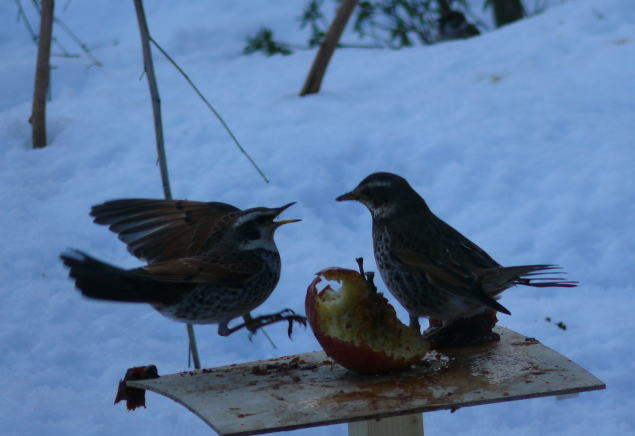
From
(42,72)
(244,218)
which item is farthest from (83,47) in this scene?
(244,218)

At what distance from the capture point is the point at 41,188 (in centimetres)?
688

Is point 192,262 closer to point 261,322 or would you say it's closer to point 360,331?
point 261,322

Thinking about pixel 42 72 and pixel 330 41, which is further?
pixel 330 41

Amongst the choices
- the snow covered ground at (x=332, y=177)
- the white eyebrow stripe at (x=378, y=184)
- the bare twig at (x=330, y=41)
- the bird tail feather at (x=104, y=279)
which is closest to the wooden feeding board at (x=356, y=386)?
the bird tail feather at (x=104, y=279)

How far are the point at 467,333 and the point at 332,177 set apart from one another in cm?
328

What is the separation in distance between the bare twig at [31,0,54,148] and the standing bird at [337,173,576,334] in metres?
3.62

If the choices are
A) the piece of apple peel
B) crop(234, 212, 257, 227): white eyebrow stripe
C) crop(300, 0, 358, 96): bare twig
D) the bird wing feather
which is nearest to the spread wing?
crop(234, 212, 257, 227): white eyebrow stripe

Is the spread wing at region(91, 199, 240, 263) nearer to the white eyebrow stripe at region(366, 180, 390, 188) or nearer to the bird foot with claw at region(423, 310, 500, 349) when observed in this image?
the white eyebrow stripe at region(366, 180, 390, 188)

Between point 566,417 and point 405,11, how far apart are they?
25.0 feet

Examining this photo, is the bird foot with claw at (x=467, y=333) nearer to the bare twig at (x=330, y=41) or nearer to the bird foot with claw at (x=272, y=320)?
the bird foot with claw at (x=272, y=320)

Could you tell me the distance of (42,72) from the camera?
6969 mm

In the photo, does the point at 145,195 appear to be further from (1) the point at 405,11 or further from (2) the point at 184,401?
(1) the point at 405,11

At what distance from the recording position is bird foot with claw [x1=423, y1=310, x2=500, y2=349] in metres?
4.02

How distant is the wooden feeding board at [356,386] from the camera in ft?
10.2
